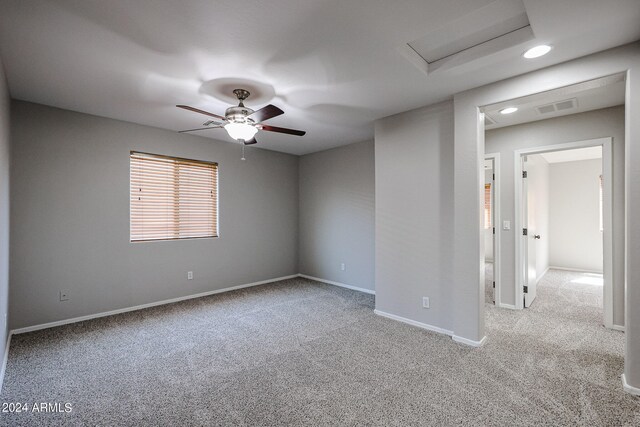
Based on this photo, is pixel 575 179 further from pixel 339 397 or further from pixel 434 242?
pixel 339 397

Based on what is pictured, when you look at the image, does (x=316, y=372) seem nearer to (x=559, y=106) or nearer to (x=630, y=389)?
(x=630, y=389)

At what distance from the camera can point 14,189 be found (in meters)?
3.25

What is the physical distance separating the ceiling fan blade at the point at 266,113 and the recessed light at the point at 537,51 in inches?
78.0

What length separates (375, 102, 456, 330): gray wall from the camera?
3.29 meters

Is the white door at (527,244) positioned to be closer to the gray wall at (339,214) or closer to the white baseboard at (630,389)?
the white baseboard at (630,389)

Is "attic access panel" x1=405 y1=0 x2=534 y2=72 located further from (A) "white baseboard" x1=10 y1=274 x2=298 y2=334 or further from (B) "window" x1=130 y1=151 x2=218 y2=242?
(A) "white baseboard" x1=10 y1=274 x2=298 y2=334

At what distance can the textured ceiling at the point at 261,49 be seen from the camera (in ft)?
6.00

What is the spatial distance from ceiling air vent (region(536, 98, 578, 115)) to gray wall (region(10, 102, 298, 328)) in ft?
14.6

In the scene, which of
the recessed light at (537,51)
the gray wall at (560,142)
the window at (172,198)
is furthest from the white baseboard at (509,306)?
the window at (172,198)

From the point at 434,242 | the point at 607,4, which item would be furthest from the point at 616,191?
the point at 607,4

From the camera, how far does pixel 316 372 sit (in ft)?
8.13

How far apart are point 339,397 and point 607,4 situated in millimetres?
3025

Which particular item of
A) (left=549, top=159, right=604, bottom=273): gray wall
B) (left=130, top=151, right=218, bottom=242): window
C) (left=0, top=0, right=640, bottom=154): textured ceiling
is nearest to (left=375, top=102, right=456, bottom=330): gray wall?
(left=0, top=0, right=640, bottom=154): textured ceiling

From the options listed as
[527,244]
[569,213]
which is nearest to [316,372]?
[527,244]
